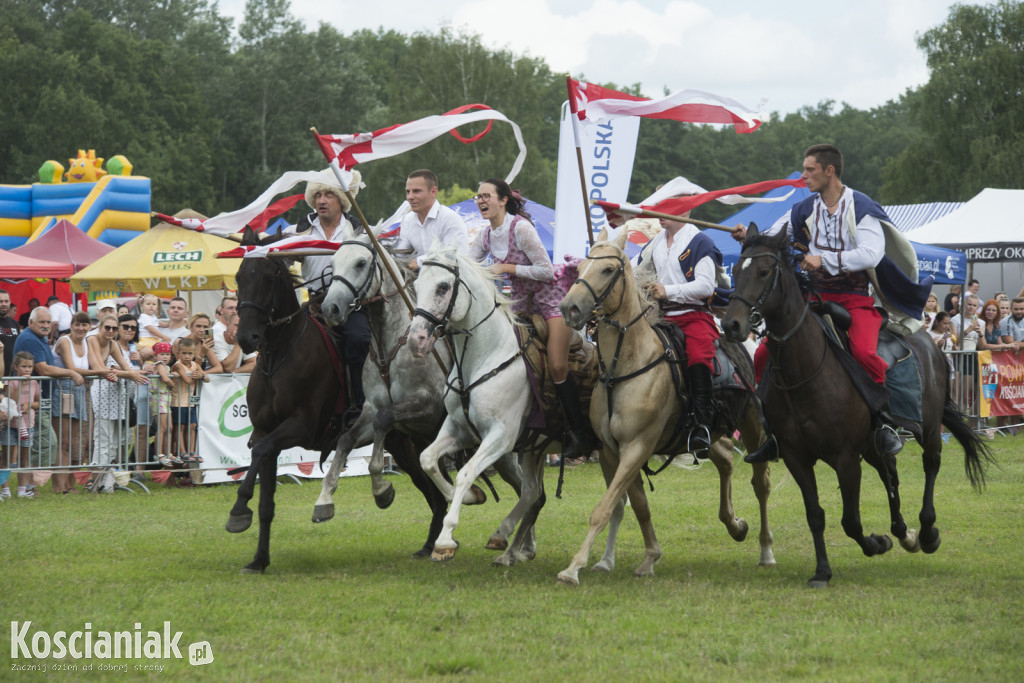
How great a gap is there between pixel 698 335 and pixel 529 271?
4.51 feet

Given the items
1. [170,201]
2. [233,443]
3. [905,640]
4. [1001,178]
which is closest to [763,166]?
[1001,178]

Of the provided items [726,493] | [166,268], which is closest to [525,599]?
[726,493]

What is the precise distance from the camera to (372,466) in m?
8.40

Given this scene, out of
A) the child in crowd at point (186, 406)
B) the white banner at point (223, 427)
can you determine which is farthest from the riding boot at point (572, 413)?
the child in crowd at point (186, 406)

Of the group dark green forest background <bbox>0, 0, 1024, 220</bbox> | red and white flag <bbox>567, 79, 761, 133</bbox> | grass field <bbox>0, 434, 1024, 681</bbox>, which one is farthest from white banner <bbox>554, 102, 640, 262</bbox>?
dark green forest background <bbox>0, 0, 1024, 220</bbox>

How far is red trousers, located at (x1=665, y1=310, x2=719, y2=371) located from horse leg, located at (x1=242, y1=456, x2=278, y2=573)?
3208 millimetres

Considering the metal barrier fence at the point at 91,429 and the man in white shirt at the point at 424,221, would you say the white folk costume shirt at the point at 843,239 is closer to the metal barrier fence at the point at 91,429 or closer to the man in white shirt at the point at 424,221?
the man in white shirt at the point at 424,221

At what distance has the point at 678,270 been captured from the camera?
866 centimetres

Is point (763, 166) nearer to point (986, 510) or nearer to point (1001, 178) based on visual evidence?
point (1001, 178)

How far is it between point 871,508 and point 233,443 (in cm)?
768

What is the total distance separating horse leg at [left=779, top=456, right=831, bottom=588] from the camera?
785 cm

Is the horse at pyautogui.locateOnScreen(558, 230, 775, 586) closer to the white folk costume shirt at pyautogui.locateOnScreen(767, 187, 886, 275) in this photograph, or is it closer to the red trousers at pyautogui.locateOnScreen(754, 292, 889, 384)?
the red trousers at pyautogui.locateOnScreen(754, 292, 889, 384)

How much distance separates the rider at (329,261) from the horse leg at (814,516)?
3.33 m

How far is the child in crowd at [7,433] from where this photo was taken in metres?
12.9
